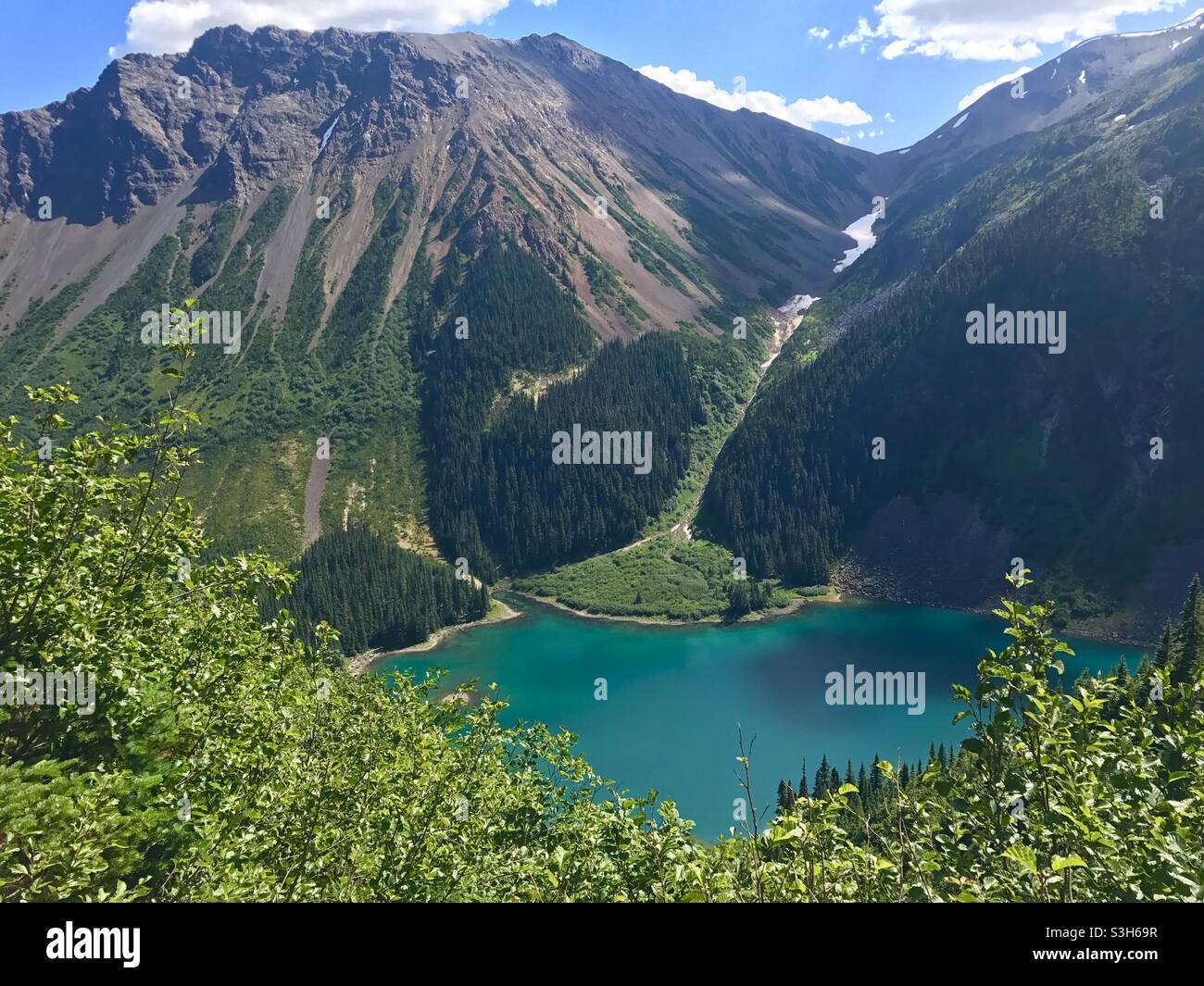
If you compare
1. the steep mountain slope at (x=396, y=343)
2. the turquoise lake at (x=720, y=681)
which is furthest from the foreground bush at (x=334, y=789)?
the steep mountain slope at (x=396, y=343)

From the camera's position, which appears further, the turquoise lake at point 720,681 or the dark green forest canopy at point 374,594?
the dark green forest canopy at point 374,594

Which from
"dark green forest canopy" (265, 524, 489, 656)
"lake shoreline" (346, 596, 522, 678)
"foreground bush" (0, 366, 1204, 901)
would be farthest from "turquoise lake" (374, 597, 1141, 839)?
"foreground bush" (0, 366, 1204, 901)

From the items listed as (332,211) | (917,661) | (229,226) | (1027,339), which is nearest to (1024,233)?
(1027,339)

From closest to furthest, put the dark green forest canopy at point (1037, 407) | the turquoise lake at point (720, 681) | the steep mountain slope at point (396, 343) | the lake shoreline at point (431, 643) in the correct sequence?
1. the turquoise lake at point (720, 681)
2. the lake shoreline at point (431, 643)
3. the dark green forest canopy at point (1037, 407)
4. the steep mountain slope at point (396, 343)

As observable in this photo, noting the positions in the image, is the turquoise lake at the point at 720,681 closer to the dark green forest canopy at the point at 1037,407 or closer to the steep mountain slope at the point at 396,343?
the dark green forest canopy at the point at 1037,407

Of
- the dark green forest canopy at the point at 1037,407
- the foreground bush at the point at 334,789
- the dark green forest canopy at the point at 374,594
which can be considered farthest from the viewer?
the dark green forest canopy at the point at 374,594

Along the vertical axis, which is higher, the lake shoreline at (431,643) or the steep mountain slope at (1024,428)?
the steep mountain slope at (1024,428)
